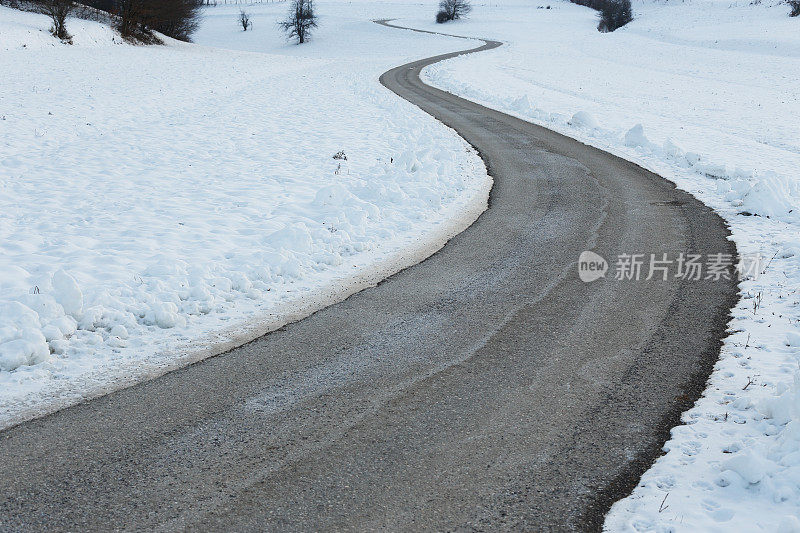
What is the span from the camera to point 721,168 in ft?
44.3

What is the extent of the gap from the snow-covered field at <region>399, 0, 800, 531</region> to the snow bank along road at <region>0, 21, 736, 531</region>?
0.29 meters

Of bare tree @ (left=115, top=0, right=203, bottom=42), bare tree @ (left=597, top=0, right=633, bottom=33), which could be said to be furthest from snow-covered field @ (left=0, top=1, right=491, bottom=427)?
bare tree @ (left=597, top=0, right=633, bottom=33)

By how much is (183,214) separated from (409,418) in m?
6.48

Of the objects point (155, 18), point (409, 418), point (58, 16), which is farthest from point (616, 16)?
point (409, 418)

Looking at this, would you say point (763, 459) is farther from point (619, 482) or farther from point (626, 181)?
point (626, 181)

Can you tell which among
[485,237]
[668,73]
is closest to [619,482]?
[485,237]

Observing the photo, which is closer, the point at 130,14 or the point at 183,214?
the point at 183,214

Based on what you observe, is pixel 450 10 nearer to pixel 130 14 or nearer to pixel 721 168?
pixel 130 14

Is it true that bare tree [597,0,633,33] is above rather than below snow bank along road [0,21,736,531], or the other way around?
above

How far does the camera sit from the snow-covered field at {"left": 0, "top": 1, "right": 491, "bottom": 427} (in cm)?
588

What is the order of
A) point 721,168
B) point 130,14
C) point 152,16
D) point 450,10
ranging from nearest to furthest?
point 721,168
point 130,14
point 152,16
point 450,10

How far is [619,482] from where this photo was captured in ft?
13.5

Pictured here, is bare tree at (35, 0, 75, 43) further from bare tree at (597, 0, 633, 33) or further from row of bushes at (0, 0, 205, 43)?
bare tree at (597, 0, 633, 33)

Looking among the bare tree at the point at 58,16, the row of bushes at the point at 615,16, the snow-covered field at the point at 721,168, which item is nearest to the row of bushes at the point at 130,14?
the bare tree at the point at 58,16
